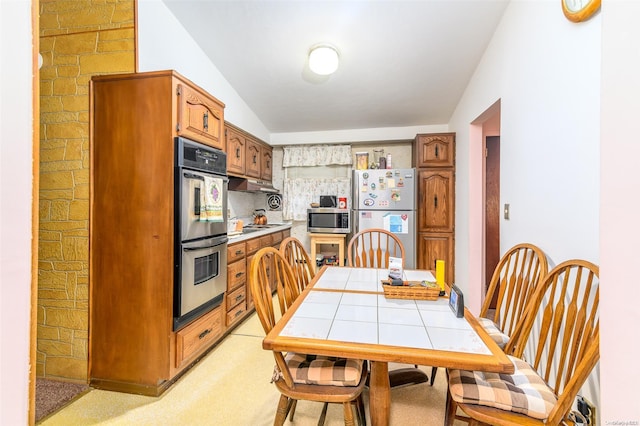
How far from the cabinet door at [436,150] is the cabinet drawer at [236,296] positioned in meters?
2.67

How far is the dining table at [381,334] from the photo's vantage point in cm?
87

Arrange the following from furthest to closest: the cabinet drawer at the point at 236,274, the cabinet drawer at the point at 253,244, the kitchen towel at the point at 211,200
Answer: the cabinet drawer at the point at 253,244, the cabinet drawer at the point at 236,274, the kitchen towel at the point at 211,200

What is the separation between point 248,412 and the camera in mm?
1528

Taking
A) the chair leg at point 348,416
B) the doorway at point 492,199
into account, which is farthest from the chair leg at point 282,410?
the doorway at point 492,199

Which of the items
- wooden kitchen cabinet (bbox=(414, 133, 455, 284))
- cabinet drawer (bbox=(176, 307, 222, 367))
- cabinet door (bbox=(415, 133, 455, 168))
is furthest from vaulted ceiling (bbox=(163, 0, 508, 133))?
cabinet drawer (bbox=(176, 307, 222, 367))

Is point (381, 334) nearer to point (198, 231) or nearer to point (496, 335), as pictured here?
point (496, 335)

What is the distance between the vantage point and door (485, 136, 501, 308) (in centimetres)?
313

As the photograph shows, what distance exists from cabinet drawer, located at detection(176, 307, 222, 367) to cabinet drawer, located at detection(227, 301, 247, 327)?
17cm

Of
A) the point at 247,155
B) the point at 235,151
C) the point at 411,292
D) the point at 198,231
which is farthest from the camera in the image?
the point at 247,155

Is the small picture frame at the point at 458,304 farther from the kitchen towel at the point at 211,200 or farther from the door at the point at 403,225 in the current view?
the door at the point at 403,225

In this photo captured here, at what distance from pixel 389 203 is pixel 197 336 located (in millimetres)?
2623

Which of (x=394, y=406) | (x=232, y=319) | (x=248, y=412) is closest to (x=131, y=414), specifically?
(x=248, y=412)

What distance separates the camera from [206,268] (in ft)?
6.51

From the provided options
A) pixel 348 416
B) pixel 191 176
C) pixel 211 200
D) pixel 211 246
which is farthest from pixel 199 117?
pixel 348 416
